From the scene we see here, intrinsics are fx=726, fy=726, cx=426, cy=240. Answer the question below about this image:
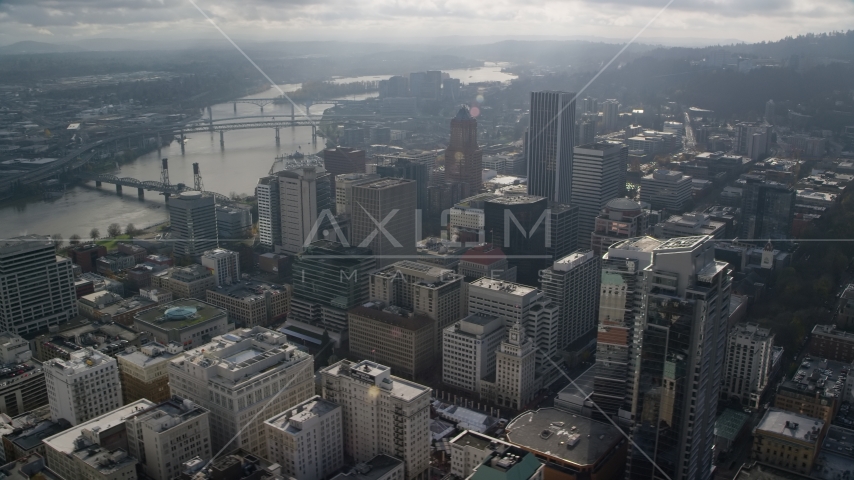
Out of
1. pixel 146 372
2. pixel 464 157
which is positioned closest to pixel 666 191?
pixel 464 157

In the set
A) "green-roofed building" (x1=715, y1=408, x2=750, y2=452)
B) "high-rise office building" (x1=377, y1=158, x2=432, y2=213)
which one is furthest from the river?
"green-roofed building" (x1=715, y1=408, x2=750, y2=452)

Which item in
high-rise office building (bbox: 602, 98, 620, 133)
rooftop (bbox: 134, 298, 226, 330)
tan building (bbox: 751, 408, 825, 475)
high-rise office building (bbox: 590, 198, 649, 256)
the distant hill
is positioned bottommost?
tan building (bbox: 751, 408, 825, 475)

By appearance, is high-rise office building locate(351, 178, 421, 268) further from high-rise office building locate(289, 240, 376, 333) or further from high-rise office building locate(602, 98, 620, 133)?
high-rise office building locate(602, 98, 620, 133)

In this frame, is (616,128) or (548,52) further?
(548,52)

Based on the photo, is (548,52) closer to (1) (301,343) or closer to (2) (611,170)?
(2) (611,170)

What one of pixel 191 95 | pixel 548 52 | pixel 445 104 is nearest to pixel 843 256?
pixel 445 104

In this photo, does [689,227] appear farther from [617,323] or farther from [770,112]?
[770,112]
